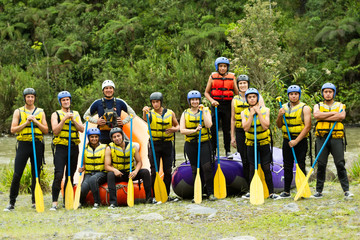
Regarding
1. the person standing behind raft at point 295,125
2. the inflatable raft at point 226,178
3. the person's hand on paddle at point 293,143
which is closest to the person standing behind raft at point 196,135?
the inflatable raft at point 226,178

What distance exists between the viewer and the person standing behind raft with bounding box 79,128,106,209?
6816 millimetres

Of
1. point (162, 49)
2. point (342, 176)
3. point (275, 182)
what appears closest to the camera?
point (342, 176)

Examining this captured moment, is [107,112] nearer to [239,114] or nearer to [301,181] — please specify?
[239,114]

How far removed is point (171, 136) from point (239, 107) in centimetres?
98

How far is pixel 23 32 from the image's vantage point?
100 feet

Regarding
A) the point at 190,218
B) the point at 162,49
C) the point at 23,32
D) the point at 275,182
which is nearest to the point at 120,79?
the point at 162,49

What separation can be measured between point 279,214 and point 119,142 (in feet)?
7.73

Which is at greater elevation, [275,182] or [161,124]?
[161,124]

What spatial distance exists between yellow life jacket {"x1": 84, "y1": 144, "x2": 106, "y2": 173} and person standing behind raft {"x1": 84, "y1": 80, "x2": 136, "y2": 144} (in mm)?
367

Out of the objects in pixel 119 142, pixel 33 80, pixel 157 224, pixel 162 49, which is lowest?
pixel 157 224

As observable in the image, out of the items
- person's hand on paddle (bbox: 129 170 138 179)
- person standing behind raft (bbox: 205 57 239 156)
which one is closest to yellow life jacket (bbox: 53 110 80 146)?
person's hand on paddle (bbox: 129 170 138 179)

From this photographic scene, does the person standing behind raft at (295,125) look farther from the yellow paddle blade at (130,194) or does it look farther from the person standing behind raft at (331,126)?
the yellow paddle blade at (130,194)

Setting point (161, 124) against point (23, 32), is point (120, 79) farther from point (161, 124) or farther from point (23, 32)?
point (161, 124)

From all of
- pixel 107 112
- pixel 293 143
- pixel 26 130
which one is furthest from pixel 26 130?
pixel 293 143
